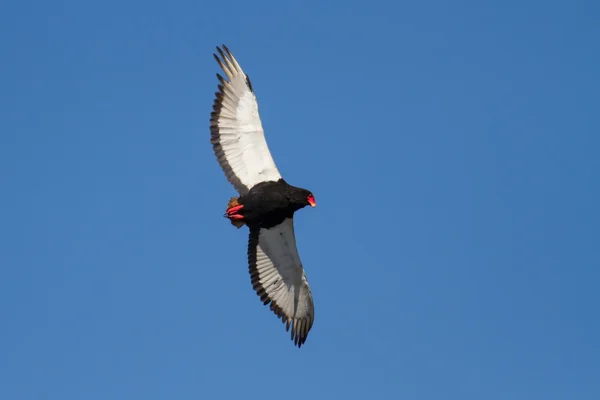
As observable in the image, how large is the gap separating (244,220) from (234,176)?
4.31ft

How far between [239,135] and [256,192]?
174cm

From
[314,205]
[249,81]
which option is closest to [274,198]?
[314,205]

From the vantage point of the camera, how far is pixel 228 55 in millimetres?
35625

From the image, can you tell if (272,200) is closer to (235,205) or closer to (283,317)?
(235,205)

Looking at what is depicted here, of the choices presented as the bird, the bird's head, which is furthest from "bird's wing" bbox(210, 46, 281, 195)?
the bird's head

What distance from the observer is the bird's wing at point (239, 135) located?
35250 millimetres

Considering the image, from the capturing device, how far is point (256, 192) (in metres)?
35.0

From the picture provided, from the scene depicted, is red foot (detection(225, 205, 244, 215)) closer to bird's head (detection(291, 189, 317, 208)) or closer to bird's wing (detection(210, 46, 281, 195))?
bird's wing (detection(210, 46, 281, 195))

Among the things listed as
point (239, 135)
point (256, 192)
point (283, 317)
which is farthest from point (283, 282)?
point (239, 135)

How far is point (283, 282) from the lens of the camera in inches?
1438

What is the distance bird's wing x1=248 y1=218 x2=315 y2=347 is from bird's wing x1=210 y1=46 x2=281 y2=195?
1791 millimetres

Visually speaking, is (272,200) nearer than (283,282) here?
Yes

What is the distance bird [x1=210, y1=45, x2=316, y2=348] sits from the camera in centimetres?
3491

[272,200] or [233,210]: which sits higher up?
[272,200]
